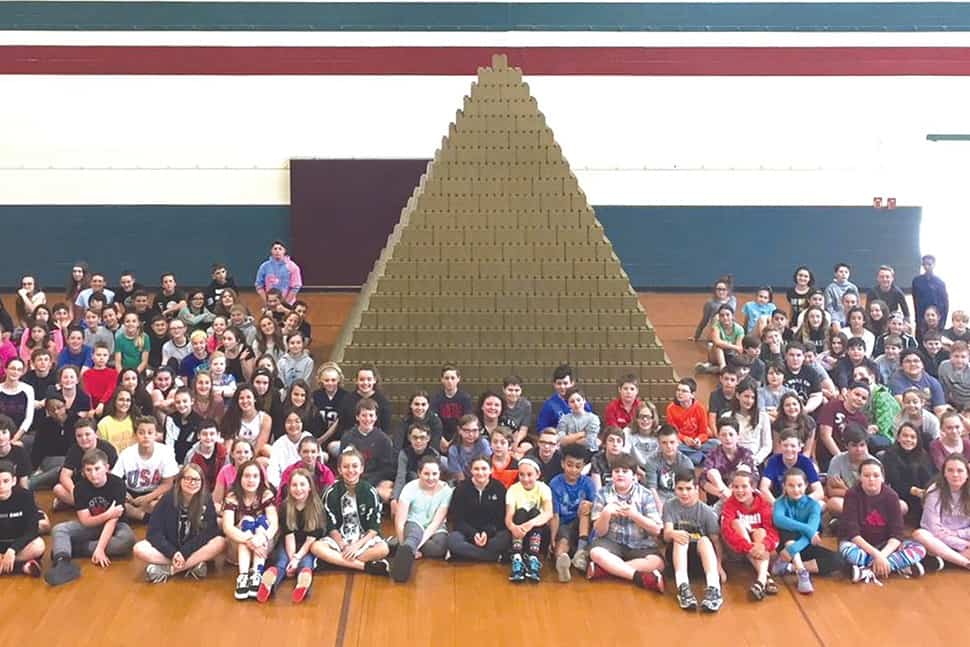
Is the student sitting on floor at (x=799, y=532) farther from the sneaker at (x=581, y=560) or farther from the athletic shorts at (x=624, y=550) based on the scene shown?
the sneaker at (x=581, y=560)

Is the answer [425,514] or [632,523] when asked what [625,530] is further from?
[425,514]

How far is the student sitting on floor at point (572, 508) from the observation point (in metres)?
7.47

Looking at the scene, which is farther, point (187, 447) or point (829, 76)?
point (829, 76)

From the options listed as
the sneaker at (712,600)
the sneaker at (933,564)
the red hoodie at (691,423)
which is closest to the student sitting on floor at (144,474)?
the sneaker at (712,600)

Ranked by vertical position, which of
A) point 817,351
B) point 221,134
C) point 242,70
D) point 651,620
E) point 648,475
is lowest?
point 651,620

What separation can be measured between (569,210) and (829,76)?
8.59 m

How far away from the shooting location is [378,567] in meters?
7.30

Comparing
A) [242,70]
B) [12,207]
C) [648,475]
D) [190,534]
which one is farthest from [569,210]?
[12,207]

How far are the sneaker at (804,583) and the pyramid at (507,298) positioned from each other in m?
3.39

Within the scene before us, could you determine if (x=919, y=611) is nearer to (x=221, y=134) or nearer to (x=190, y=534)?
(x=190, y=534)

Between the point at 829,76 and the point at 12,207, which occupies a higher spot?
the point at 829,76

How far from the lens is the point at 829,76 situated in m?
16.7

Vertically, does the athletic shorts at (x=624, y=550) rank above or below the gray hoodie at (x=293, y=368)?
below

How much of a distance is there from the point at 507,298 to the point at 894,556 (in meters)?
4.51
